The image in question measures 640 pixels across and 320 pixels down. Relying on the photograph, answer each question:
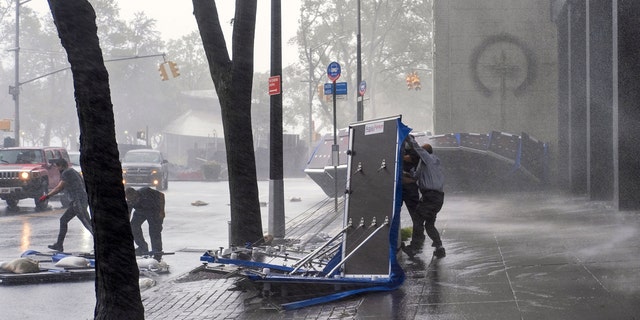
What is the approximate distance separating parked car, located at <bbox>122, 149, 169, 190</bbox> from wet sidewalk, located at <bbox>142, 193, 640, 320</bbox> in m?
24.6

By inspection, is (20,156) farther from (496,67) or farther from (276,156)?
(496,67)

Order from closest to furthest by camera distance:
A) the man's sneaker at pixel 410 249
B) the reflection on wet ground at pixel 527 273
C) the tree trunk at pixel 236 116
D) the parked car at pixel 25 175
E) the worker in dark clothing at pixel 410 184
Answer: the reflection on wet ground at pixel 527 273 < the worker in dark clothing at pixel 410 184 < the man's sneaker at pixel 410 249 < the tree trunk at pixel 236 116 < the parked car at pixel 25 175

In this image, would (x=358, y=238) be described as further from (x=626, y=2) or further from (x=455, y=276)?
(x=626, y=2)

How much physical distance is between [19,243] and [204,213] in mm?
8972

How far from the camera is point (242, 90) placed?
14828 mm

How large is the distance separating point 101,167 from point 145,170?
32.9m

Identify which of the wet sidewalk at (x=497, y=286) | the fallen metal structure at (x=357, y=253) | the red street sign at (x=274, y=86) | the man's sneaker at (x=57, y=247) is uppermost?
the red street sign at (x=274, y=86)

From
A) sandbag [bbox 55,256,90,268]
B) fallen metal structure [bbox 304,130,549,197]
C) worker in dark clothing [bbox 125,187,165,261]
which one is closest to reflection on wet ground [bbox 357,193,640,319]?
worker in dark clothing [bbox 125,187,165,261]

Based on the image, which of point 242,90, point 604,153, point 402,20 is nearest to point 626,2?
point 604,153

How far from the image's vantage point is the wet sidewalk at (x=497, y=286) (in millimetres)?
9477

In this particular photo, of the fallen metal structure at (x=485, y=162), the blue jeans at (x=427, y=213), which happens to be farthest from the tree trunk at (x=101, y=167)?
the fallen metal structure at (x=485, y=162)

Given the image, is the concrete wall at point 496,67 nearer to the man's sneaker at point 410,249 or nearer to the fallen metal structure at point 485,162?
the fallen metal structure at point 485,162

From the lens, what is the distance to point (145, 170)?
133 ft

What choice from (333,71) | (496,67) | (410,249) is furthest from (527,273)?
(496,67)
